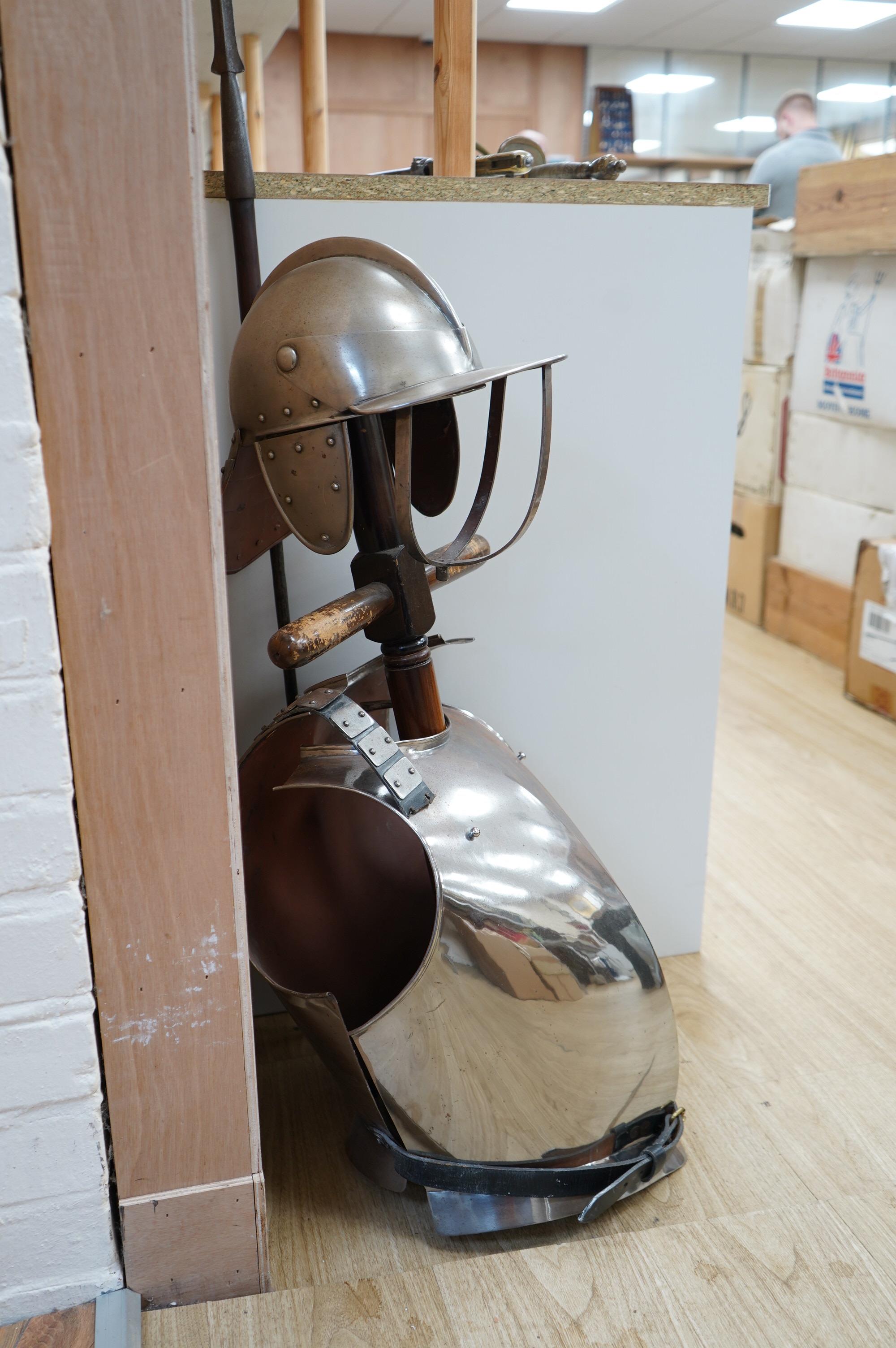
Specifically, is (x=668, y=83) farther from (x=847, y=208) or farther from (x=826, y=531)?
(x=826, y=531)

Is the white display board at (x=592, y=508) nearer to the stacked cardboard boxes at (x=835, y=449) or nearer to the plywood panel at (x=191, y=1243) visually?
the plywood panel at (x=191, y=1243)

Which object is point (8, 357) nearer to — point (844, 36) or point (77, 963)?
point (77, 963)

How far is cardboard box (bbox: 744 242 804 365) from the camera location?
3131mm

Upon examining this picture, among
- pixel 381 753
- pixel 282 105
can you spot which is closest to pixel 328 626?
pixel 381 753

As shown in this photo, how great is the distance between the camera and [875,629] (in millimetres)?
2621

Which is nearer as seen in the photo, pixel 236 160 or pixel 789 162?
pixel 236 160

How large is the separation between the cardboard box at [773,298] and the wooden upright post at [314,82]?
1.41 metres

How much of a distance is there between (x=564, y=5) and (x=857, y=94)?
94.6 inches

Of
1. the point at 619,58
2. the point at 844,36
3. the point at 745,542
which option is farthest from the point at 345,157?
the point at 745,542

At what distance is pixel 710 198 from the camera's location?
1325 mm

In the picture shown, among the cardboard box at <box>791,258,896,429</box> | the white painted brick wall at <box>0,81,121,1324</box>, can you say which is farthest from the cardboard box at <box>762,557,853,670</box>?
the white painted brick wall at <box>0,81,121,1324</box>

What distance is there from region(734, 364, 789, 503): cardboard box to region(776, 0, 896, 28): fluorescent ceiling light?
4.01m

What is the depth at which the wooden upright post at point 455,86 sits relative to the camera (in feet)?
4.34

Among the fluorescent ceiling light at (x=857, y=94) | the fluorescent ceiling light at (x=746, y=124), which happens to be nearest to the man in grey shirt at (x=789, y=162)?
the fluorescent ceiling light at (x=746, y=124)
